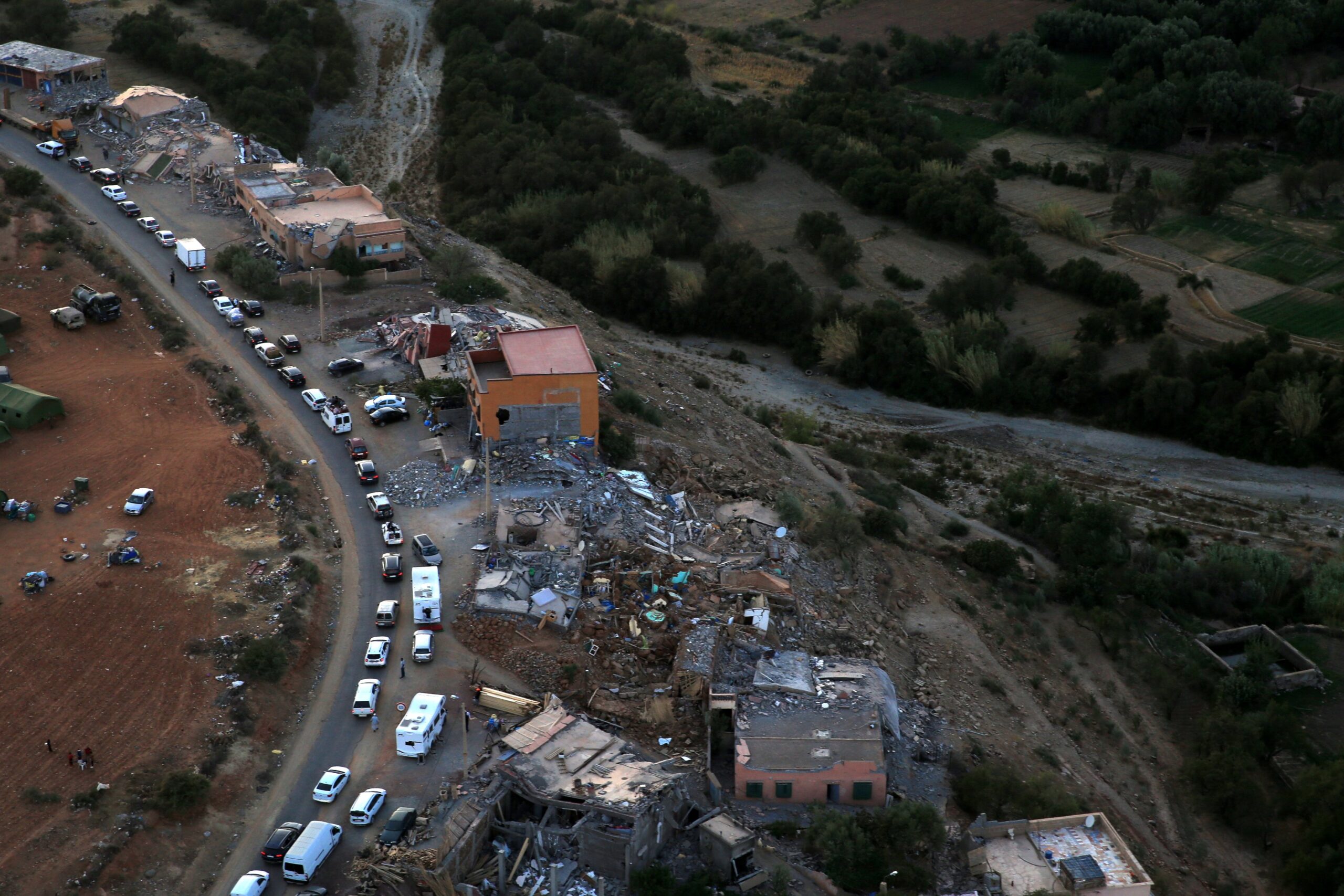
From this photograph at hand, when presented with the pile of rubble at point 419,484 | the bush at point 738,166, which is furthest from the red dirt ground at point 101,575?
the bush at point 738,166

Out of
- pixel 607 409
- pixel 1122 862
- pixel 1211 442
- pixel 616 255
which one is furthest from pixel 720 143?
pixel 1122 862

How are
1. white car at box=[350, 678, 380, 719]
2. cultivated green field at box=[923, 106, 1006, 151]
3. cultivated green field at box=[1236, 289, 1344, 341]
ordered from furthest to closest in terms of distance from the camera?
cultivated green field at box=[923, 106, 1006, 151]
cultivated green field at box=[1236, 289, 1344, 341]
white car at box=[350, 678, 380, 719]

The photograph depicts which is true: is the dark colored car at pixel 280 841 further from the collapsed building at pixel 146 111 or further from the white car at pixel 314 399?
the collapsed building at pixel 146 111

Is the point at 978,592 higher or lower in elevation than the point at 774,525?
lower

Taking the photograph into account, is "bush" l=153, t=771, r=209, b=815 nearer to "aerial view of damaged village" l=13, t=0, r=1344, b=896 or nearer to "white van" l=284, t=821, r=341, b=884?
"aerial view of damaged village" l=13, t=0, r=1344, b=896

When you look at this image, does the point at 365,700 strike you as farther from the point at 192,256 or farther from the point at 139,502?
the point at 192,256

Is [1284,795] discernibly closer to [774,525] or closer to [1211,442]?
[774,525]

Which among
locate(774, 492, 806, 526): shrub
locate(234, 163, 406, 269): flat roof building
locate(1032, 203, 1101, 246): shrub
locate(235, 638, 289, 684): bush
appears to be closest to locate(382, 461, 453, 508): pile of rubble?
locate(235, 638, 289, 684): bush
